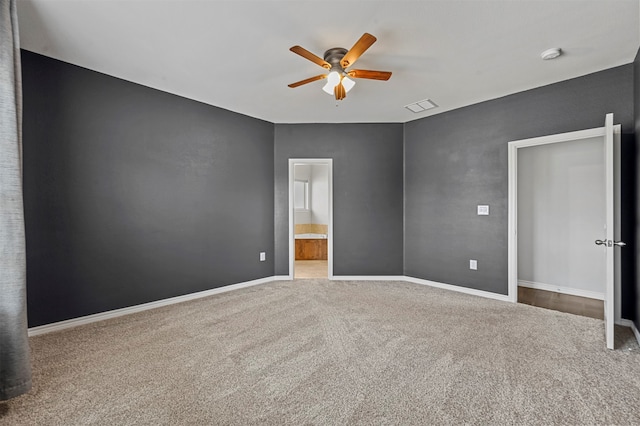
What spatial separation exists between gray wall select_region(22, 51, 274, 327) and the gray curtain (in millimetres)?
1038

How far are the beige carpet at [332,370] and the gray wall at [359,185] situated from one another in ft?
5.36

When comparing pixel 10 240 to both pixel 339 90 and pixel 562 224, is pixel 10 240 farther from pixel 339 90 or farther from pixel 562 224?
pixel 562 224

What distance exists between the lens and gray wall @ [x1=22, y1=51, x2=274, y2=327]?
2.85m

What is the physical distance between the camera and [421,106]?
430 centimetres

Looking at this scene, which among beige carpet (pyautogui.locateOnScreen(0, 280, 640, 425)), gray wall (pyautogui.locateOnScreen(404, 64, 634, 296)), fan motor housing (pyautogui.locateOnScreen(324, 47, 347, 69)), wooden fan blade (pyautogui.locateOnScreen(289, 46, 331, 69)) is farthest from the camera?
gray wall (pyautogui.locateOnScreen(404, 64, 634, 296))

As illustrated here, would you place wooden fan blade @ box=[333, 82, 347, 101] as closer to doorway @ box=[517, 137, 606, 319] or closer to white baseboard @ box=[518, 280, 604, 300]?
doorway @ box=[517, 137, 606, 319]

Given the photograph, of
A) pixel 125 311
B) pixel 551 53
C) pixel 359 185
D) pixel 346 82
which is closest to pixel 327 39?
pixel 346 82

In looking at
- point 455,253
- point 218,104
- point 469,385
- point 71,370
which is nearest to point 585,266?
point 455,253

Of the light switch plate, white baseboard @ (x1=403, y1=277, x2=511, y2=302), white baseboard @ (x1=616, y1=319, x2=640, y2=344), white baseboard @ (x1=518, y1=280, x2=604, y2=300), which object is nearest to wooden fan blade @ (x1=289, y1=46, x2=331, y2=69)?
the light switch plate

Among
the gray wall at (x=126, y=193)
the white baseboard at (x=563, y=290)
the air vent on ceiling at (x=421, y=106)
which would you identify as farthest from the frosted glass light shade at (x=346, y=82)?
the white baseboard at (x=563, y=290)

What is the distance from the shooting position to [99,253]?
321 cm

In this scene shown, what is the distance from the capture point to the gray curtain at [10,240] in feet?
6.23

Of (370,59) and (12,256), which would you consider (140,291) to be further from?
(370,59)

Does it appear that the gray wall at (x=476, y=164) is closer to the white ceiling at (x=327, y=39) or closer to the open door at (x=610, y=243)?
the white ceiling at (x=327, y=39)
